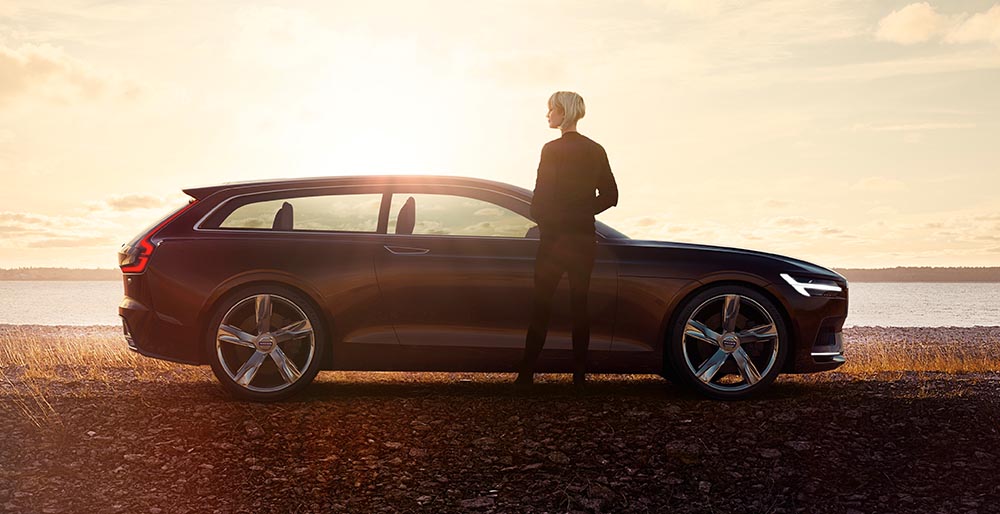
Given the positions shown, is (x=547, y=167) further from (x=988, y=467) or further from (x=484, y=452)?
(x=988, y=467)

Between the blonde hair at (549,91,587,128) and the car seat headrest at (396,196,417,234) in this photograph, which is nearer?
the blonde hair at (549,91,587,128)

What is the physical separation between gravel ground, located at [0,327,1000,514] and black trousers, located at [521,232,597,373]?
0.58 metres

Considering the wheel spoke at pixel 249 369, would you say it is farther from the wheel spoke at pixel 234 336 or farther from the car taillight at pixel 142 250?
the car taillight at pixel 142 250

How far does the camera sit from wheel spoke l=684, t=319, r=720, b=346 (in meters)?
6.74

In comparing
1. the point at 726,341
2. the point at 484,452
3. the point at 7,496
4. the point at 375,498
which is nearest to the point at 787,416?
the point at 726,341

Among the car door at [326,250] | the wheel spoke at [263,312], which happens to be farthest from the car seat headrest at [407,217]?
the wheel spoke at [263,312]

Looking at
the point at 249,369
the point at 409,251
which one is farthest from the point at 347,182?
the point at 249,369

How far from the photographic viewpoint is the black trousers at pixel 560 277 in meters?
6.40

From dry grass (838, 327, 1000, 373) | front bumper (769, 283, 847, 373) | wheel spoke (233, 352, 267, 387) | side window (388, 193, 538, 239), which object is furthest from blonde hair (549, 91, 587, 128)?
dry grass (838, 327, 1000, 373)

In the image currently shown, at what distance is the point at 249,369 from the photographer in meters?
6.74

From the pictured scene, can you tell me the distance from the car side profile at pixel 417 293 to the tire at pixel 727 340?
0.01m

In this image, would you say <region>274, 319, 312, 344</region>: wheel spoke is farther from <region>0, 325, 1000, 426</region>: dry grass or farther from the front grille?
the front grille

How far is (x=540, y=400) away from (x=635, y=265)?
126 cm

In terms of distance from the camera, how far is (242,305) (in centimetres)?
673
